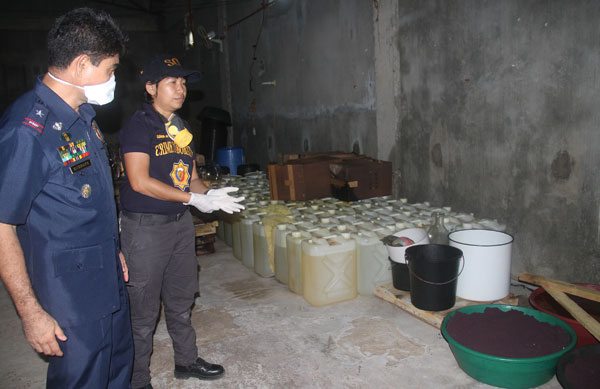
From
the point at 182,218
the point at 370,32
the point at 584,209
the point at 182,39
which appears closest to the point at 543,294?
the point at 584,209

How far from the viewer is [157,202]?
2.36 metres

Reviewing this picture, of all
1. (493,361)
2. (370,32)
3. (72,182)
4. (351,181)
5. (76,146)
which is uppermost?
(370,32)

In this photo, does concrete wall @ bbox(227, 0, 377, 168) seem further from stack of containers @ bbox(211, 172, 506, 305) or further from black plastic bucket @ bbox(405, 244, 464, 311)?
black plastic bucket @ bbox(405, 244, 464, 311)

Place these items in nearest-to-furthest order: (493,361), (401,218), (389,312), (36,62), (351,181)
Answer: (493,361) < (389,312) < (401,218) < (351,181) < (36,62)

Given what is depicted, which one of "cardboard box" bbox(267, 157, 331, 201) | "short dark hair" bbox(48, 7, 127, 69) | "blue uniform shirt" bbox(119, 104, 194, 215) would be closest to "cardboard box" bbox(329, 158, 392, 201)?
"cardboard box" bbox(267, 157, 331, 201)

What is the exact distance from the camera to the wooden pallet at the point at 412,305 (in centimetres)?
307

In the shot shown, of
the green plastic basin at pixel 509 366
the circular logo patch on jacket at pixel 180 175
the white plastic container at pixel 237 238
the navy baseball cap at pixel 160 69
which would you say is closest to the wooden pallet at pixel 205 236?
the white plastic container at pixel 237 238

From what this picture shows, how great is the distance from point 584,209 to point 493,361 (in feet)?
5.20

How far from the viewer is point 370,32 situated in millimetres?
5090

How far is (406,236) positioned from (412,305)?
59cm

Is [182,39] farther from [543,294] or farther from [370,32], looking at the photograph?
[543,294]

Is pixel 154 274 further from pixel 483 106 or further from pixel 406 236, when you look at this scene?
pixel 483 106

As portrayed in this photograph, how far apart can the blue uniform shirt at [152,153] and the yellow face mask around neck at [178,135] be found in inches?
0.9

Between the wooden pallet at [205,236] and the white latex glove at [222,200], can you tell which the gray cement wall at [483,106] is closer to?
the wooden pallet at [205,236]
